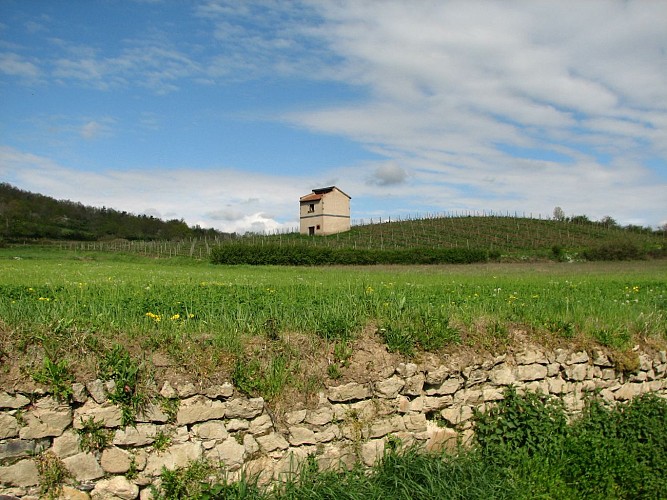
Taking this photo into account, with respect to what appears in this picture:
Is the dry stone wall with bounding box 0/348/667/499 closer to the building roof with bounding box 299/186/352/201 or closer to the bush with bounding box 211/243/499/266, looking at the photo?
the bush with bounding box 211/243/499/266

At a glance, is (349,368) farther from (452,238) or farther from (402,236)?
(402,236)

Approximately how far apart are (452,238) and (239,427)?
62.7 meters

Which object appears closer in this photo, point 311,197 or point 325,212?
point 325,212

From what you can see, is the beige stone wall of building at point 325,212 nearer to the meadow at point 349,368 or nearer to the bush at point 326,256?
the bush at point 326,256

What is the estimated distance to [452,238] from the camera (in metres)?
65.7

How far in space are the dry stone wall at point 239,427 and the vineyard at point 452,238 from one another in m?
46.8

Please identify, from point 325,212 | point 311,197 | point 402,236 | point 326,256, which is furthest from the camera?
point 311,197

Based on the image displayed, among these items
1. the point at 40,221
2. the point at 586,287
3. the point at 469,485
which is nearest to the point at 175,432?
the point at 469,485

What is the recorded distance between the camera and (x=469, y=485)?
18.5ft

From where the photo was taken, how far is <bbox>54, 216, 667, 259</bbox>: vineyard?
58031mm

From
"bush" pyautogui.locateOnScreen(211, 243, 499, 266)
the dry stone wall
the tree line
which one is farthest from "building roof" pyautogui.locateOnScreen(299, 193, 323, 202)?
the dry stone wall

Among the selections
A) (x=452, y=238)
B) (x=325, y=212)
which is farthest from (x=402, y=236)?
(x=325, y=212)

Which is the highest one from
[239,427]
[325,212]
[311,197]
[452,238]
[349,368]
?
[311,197]

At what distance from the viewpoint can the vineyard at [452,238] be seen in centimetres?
5803
